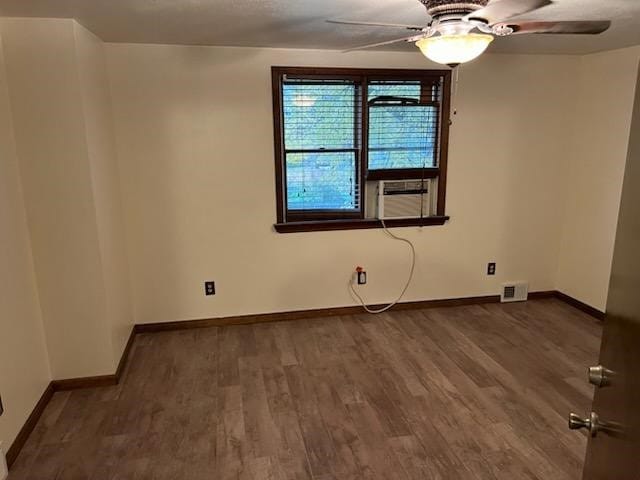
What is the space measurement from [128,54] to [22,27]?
2.87ft

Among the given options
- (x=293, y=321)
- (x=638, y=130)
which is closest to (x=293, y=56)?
(x=293, y=321)

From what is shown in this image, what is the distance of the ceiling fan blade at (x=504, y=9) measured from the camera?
5.41 ft

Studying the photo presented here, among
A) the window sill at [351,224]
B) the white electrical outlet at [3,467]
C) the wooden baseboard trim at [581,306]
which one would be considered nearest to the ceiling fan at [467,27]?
the window sill at [351,224]

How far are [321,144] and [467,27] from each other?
77.5 inches

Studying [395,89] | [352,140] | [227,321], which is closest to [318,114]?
[352,140]

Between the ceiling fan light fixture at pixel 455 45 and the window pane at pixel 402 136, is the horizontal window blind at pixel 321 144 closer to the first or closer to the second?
the window pane at pixel 402 136

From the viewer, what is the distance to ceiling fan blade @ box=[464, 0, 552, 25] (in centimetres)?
165

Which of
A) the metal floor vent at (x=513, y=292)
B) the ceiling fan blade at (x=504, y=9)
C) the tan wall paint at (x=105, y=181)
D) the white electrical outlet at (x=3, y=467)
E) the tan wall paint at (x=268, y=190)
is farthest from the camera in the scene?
the metal floor vent at (x=513, y=292)

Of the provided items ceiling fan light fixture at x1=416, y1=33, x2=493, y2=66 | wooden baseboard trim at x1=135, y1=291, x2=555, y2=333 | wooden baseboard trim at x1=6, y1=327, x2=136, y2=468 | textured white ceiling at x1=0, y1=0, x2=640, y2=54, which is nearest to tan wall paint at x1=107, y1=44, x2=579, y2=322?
wooden baseboard trim at x1=135, y1=291, x2=555, y2=333

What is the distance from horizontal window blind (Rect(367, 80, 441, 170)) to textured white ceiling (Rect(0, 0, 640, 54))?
0.51 metres

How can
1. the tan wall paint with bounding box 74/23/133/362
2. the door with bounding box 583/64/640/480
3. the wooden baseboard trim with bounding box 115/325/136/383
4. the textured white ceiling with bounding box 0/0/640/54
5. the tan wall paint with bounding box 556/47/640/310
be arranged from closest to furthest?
the door with bounding box 583/64/640/480 → the textured white ceiling with bounding box 0/0/640/54 → the tan wall paint with bounding box 74/23/133/362 → the wooden baseboard trim with bounding box 115/325/136/383 → the tan wall paint with bounding box 556/47/640/310

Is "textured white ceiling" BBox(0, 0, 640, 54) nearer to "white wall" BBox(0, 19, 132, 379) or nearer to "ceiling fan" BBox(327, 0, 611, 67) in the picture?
"white wall" BBox(0, 19, 132, 379)

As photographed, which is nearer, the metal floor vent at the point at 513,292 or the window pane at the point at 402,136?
the window pane at the point at 402,136

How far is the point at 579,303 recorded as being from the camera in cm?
421
